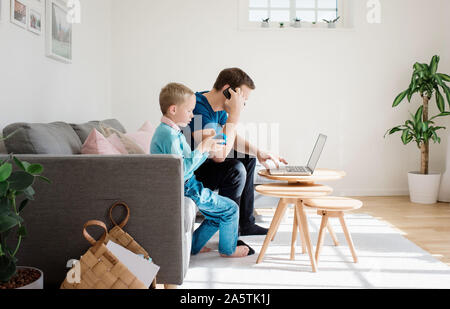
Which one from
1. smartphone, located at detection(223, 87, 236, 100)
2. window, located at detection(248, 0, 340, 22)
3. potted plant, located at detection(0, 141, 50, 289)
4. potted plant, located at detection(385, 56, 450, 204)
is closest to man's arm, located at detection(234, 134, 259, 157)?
smartphone, located at detection(223, 87, 236, 100)

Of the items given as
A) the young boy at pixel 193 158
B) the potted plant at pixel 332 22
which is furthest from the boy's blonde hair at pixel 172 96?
the potted plant at pixel 332 22

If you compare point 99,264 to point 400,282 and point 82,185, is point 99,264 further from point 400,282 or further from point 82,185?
point 400,282

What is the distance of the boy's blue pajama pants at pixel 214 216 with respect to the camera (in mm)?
2086

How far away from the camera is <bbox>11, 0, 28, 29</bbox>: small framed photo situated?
2240 mm

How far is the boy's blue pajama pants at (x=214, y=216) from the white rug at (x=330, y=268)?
0.28 feet

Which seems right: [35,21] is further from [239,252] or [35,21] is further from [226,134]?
[239,252]

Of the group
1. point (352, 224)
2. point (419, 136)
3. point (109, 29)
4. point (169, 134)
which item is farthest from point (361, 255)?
point (109, 29)

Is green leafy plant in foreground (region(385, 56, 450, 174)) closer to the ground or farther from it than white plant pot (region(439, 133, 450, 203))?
farther from it

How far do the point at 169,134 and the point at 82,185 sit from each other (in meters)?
0.47

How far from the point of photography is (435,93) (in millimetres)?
4254

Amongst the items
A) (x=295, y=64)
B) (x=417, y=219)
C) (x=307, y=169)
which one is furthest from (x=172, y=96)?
(x=295, y=64)

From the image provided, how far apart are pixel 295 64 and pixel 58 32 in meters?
2.46

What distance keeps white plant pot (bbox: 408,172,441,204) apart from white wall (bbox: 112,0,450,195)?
462mm

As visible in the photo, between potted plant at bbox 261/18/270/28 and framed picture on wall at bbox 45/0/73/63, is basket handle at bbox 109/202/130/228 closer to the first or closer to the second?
framed picture on wall at bbox 45/0/73/63
